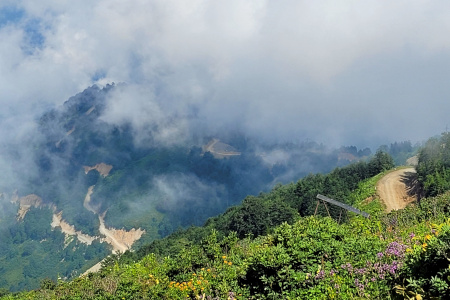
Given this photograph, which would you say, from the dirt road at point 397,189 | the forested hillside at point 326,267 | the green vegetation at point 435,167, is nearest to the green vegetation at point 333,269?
the forested hillside at point 326,267

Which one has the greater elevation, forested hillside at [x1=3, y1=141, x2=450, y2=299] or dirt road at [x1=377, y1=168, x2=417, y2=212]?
dirt road at [x1=377, y1=168, x2=417, y2=212]

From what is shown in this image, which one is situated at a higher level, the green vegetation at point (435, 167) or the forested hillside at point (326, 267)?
the green vegetation at point (435, 167)

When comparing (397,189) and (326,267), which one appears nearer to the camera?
(326,267)

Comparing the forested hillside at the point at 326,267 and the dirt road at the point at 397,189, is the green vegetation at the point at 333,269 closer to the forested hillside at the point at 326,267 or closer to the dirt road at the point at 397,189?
the forested hillside at the point at 326,267

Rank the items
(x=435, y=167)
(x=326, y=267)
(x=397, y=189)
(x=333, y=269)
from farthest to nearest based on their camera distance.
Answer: (x=397, y=189) → (x=435, y=167) → (x=326, y=267) → (x=333, y=269)

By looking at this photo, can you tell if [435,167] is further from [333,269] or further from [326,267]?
[333,269]

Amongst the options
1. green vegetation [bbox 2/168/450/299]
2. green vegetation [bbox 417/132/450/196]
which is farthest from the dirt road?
green vegetation [bbox 2/168/450/299]

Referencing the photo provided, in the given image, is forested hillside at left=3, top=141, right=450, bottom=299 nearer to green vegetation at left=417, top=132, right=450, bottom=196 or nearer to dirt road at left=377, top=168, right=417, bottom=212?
green vegetation at left=417, top=132, right=450, bottom=196

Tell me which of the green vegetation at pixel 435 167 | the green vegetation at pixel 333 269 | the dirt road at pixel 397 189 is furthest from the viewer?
the dirt road at pixel 397 189

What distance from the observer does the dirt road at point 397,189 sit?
239ft

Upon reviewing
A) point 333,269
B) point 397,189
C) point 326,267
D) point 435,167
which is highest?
point 435,167

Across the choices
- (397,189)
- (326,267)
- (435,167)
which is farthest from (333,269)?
(397,189)

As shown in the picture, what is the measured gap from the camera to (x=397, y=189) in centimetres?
7969

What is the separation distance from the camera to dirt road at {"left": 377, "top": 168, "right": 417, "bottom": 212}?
239 feet
